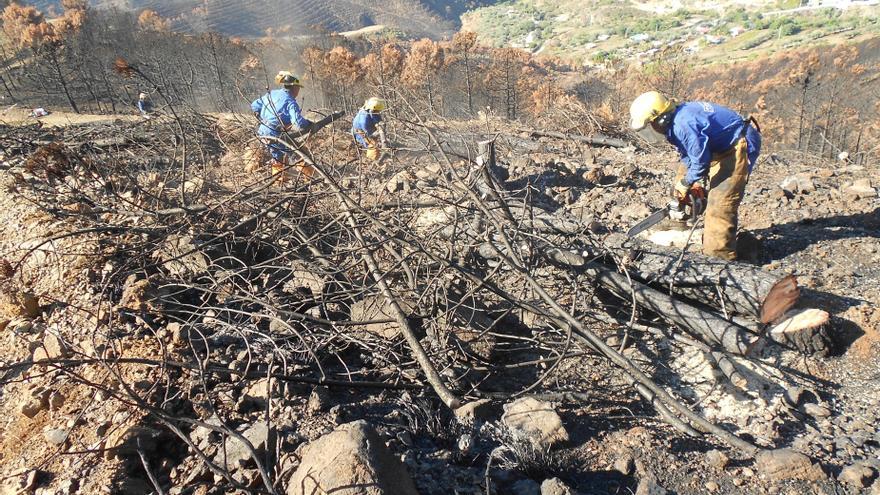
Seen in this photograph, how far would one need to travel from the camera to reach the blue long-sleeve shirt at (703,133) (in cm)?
343

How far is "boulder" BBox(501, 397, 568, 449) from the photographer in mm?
2180

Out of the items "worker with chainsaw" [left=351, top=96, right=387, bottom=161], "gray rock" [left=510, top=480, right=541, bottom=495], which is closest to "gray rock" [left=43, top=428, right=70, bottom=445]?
"gray rock" [left=510, top=480, right=541, bottom=495]

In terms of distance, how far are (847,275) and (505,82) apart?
21799 mm

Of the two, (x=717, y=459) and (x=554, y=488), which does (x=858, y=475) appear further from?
(x=554, y=488)

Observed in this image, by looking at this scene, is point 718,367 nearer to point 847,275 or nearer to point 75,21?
point 847,275

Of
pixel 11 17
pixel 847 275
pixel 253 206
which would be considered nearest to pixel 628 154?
pixel 847 275

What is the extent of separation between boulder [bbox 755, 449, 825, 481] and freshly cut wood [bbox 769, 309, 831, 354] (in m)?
0.97

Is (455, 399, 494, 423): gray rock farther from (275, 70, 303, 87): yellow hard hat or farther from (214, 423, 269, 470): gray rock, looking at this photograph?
(275, 70, 303, 87): yellow hard hat

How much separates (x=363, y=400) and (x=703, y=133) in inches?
121

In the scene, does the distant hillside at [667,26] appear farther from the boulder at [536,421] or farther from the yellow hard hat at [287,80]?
the boulder at [536,421]

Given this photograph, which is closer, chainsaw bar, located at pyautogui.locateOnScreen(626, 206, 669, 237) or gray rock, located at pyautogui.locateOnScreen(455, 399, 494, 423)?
gray rock, located at pyautogui.locateOnScreen(455, 399, 494, 423)

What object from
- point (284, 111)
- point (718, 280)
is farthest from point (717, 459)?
point (284, 111)

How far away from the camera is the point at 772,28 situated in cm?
5416

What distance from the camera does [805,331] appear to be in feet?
8.64
